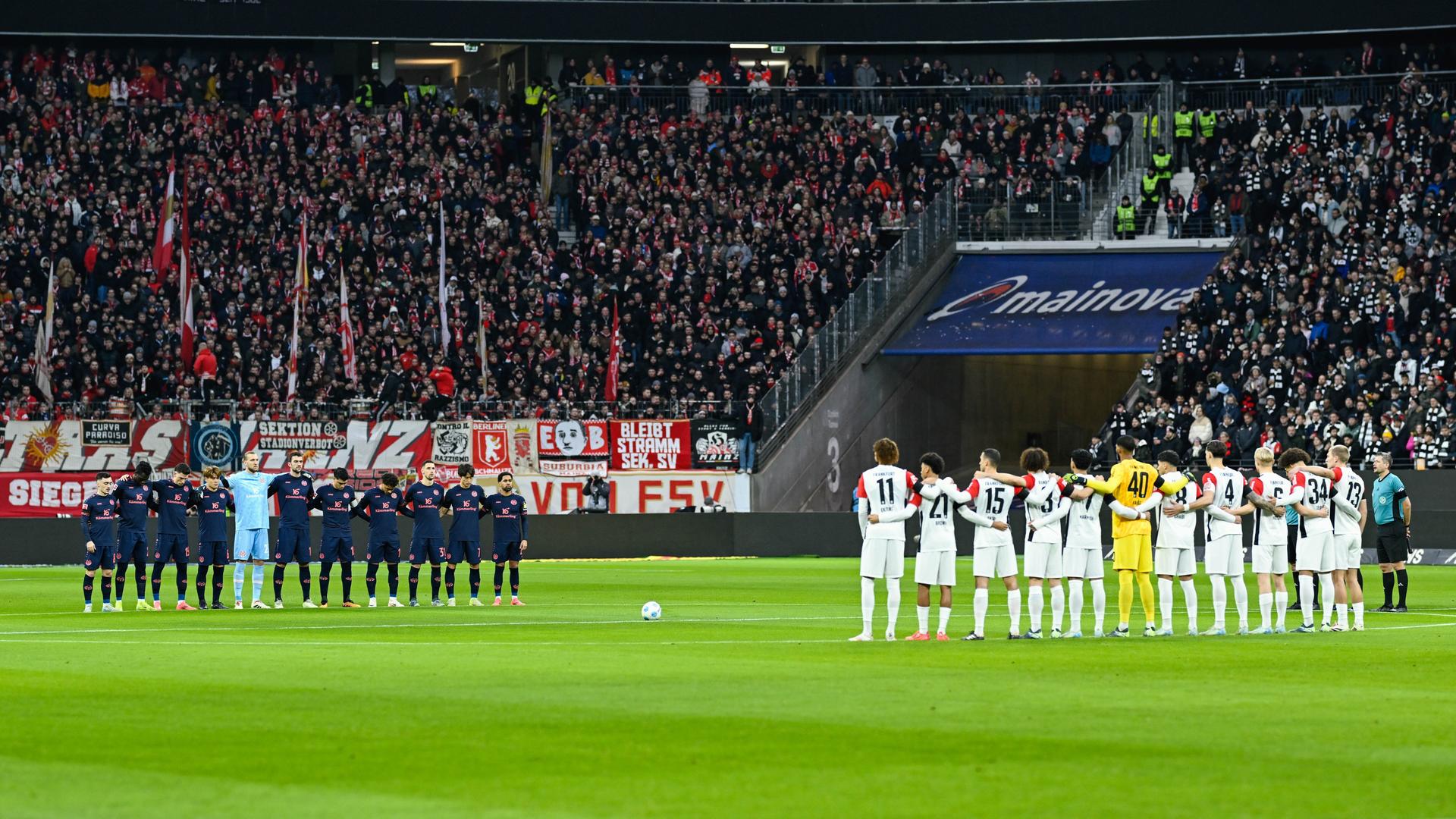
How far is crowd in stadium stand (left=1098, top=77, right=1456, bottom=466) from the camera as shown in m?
46.3

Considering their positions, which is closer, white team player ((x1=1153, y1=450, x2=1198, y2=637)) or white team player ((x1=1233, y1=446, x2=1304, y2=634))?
white team player ((x1=1153, y1=450, x2=1198, y2=637))

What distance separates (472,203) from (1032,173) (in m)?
16.1

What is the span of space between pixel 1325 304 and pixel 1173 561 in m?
29.8

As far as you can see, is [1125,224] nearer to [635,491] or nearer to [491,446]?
[635,491]

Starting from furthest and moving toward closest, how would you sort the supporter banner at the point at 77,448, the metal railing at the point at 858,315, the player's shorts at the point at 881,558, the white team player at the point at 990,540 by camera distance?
the metal railing at the point at 858,315, the supporter banner at the point at 77,448, the white team player at the point at 990,540, the player's shorts at the point at 881,558

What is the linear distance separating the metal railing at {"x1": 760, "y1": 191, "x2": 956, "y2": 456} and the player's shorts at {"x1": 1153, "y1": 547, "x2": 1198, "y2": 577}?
30027 mm

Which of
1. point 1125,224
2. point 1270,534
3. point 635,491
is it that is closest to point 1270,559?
point 1270,534

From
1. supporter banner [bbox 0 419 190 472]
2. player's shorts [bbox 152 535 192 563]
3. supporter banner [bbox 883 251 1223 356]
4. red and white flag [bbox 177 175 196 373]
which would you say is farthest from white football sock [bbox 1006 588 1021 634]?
supporter banner [bbox 883 251 1223 356]

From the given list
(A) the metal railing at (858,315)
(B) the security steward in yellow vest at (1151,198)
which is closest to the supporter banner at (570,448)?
(A) the metal railing at (858,315)

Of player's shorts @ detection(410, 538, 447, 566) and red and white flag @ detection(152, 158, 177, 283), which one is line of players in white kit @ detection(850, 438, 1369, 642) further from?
red and white flag @ detection(152, 158, 177, 283)

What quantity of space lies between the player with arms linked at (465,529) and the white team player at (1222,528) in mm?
11519

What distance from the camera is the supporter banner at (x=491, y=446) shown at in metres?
50.5

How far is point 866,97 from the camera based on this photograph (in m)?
64.8

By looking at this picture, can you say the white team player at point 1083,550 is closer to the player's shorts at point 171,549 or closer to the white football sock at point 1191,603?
the white football sock at point 1191,603
